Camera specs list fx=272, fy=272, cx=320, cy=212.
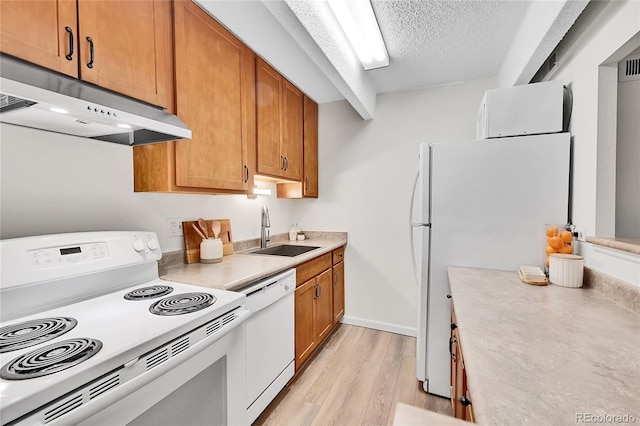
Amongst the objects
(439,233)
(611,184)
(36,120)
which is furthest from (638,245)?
(36,120)

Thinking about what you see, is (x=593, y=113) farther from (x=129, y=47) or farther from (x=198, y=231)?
(x=198, y=231)

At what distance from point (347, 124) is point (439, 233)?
1692 millimetres

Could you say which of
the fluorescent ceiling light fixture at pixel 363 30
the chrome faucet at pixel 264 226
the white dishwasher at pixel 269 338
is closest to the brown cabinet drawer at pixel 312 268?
the white dishwasher at pixel 269 338

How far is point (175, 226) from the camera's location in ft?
5.79

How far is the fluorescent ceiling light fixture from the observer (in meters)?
1.51

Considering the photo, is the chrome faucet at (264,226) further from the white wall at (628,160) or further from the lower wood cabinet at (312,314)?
the white wall at (628,160)

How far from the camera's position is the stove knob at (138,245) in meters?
1.33

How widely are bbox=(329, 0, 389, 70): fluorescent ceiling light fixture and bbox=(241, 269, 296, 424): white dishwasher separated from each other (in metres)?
1.59

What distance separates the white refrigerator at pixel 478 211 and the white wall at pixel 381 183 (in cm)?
95

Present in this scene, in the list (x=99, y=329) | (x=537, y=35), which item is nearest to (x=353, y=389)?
(x=99, y=329)

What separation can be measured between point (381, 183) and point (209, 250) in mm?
1816

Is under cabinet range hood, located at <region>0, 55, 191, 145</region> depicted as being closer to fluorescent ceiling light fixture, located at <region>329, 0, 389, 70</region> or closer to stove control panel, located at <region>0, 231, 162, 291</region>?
stove control panel, located at <region>0, 231, 162, 291</region>

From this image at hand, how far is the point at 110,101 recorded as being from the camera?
40.6 inches
